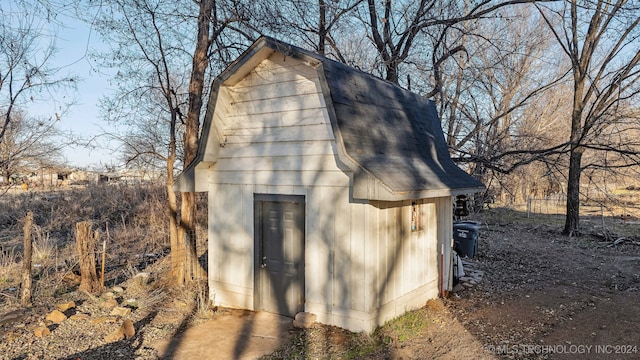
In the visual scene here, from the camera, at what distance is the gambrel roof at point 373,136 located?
5102 millimetres

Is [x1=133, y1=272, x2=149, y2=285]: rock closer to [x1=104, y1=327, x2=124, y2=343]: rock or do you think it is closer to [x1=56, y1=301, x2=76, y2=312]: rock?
[x1=56, y1=301, x2=76, y2=312]: rock

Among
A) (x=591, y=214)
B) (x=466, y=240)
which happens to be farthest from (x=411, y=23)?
(x=591, y=214)

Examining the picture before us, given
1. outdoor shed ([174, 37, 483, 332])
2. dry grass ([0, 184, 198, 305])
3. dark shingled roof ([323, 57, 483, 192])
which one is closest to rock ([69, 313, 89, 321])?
dry grass ([0, 184, 198, 305])

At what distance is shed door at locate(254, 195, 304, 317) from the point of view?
609 centimetres

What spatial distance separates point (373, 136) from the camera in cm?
575

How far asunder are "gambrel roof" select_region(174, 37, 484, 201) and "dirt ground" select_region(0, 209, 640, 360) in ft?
6.31

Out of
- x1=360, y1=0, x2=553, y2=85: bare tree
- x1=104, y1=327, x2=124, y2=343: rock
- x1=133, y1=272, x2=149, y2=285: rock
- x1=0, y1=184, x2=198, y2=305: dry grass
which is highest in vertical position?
x1=360, y1=0, x2=553, y2=85: bare tree

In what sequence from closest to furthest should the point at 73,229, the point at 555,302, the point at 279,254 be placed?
the point at 279,254
the point at 555,302
the point at 73,229

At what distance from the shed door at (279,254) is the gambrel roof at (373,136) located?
1239mm

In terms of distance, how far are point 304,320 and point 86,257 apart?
14.5 ft

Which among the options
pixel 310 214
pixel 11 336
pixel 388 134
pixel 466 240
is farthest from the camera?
pixel 466 240

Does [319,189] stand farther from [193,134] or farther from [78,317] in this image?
[78,317]

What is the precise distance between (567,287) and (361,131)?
220 inches

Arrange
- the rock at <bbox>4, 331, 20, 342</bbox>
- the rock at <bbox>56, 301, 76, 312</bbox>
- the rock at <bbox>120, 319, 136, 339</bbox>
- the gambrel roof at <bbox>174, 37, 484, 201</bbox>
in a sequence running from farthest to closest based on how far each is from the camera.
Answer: the rock at <bbox>56, 301, 76, 312</bbox>, the rock at <bbox>120, 319, 136, 339</bbox>, the rock at <bbox>4, 331, 20, 342</bbox>, the gambrel roof at <bbox>174, 37, 484, 201</bbox>
